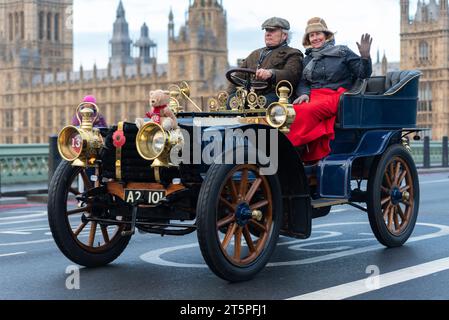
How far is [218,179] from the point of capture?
5605 millimetres

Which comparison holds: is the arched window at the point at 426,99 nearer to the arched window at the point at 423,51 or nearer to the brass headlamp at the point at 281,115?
the arched window at the point at 423,51

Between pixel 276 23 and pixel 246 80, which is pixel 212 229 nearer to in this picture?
pixel 246 80

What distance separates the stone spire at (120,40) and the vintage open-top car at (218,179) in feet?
463

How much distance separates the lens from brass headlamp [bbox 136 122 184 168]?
226 inches

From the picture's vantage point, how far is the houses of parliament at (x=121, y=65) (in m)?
98.1

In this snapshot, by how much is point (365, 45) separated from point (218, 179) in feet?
7.61

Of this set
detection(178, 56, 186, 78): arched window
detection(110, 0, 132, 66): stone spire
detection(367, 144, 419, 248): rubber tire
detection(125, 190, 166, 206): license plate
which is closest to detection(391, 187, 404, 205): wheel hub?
detection(367, 144, 419, 248): rubber tire

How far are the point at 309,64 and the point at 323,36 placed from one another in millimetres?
333

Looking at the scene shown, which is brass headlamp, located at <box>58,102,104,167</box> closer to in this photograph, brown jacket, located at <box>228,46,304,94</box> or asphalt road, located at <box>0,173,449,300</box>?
asphalt road, located at <box>0,173,449,300</box>

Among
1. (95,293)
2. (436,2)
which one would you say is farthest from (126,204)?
(436,2)

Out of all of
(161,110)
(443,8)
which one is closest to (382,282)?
(161,110)

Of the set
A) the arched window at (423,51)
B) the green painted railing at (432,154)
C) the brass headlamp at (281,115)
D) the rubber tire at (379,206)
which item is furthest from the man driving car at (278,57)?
the arched window at (423,51)

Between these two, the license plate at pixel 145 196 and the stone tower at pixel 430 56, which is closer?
the license plate at pixel 145 196
